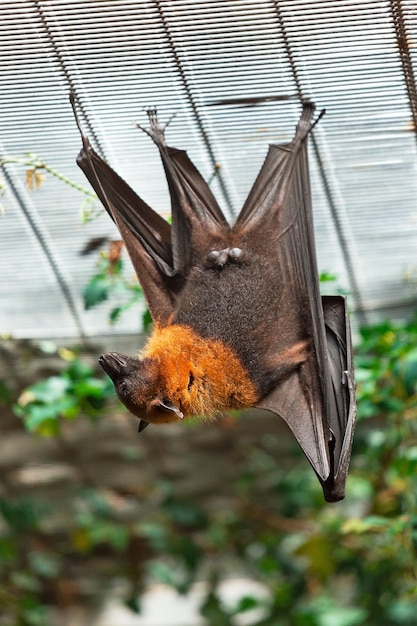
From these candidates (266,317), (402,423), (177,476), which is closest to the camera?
(266,317)

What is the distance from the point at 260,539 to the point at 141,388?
14.9ft

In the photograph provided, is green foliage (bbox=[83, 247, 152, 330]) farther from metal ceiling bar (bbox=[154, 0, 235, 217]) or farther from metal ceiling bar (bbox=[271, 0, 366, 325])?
metal ceiling bar (bbox=[271, 0, 366, 325])

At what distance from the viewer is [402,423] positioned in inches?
235

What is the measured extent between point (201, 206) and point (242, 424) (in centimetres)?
375

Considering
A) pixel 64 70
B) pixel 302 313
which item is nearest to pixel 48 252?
pixel 64 70

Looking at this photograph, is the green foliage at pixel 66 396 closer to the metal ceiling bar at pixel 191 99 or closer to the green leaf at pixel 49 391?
the green leaf at pixel 49 391

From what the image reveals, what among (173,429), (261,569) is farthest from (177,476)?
(261,569)

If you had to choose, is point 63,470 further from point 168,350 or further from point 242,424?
point 168,350

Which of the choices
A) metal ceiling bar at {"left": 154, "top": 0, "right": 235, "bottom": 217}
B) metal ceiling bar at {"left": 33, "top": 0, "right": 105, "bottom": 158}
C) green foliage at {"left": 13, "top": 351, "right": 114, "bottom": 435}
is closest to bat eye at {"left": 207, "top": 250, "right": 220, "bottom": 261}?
metal ceiling bar at {"left": 154, "top": 0, "right": 235, "bottom": 217}

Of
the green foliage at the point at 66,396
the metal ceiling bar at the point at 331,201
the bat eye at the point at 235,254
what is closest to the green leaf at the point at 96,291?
the green foliage at the point at 66,396

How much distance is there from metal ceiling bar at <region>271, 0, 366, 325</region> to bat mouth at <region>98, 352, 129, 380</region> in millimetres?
1518

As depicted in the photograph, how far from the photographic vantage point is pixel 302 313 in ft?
13.6

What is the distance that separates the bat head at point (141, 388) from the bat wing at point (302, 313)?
540 mm

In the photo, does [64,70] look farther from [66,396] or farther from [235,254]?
[66,396]
